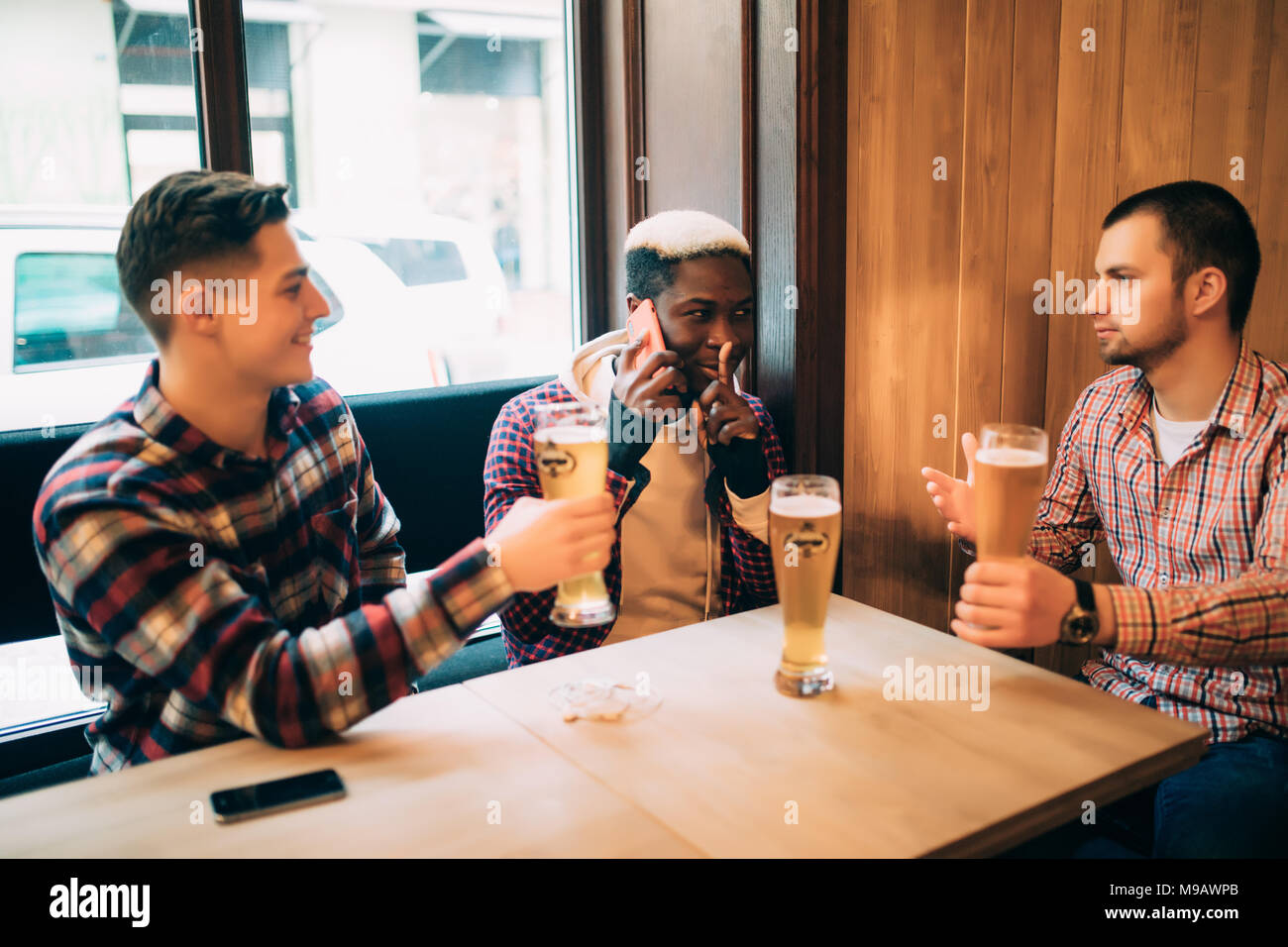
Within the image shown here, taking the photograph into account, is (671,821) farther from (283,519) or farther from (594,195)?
(594,195)

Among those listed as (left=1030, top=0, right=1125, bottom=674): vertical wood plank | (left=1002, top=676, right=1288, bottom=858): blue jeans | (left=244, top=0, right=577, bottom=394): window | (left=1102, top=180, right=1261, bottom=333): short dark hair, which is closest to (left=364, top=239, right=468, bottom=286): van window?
(left=244, top=0, right=577, bottom=394): window

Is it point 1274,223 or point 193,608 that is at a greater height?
point 1274,223

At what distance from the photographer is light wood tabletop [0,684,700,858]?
0.99m

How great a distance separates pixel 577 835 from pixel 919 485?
1626mm

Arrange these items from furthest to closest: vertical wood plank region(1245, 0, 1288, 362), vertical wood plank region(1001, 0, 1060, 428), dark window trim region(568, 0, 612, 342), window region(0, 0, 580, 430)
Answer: dark window trim region(568, 0, 612, 342) < vertical wood plank region(1245, 0, 1288, 362) < vertical wood plank region(1001, 0, 1060, 428) < window region(0, 0, 580, 430)

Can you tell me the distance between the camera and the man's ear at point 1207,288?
1.87m

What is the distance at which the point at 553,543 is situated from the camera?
1265 millimetres

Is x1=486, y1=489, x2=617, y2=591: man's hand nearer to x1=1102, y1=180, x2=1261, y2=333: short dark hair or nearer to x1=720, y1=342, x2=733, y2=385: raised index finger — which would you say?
x1=720, y1=342, x2=733, y2=385: raised index finger

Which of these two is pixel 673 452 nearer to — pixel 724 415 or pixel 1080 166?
pixel 724 415

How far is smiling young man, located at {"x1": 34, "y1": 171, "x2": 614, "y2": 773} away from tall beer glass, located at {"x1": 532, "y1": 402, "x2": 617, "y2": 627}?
0.04 meters

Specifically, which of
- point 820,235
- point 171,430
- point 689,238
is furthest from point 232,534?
point 820,235

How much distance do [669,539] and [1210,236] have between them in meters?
1.18
